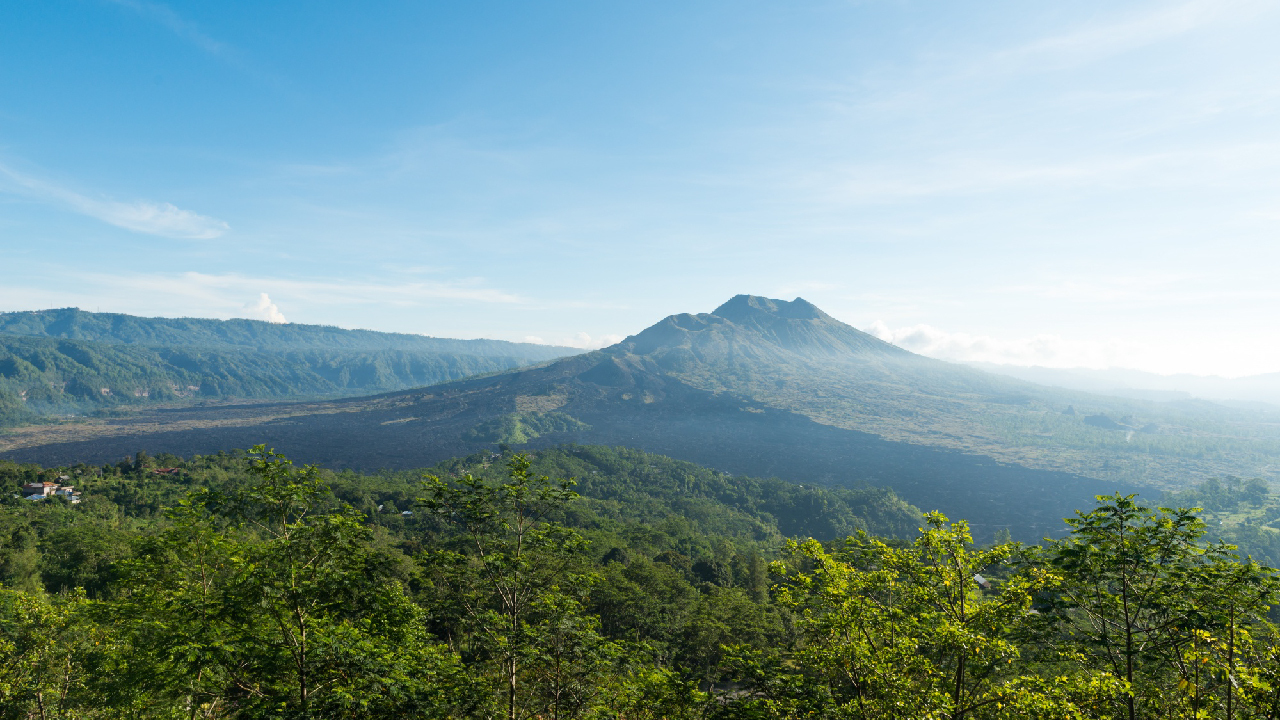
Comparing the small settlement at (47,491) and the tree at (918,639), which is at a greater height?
the tree at (918,639)

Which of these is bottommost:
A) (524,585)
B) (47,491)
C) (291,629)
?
(47,491)

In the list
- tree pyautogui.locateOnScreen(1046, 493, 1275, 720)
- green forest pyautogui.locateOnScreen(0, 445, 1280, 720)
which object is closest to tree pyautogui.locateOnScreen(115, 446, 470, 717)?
green forest pyautogui.locateOnScreen(0, 445, 1280, 720)

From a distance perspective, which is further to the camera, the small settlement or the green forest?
the small settlement

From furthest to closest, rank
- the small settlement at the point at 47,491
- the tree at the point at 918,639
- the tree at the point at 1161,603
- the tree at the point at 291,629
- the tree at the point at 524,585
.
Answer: the small settlement at the point at 47,491 → the tree at the point at 524,585 → the tree at the point at 291,629 → the tree at the point at 918,639 → the tree at the point at 1161,603

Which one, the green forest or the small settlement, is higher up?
the green forest

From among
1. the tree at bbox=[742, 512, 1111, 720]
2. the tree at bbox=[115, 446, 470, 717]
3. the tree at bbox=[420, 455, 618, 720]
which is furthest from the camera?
the tree at bbox=[420, 455, 618, 720]

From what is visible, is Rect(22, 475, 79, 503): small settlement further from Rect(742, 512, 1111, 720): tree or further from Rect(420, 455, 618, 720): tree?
Rect(742, 512, 1111, 720): tree

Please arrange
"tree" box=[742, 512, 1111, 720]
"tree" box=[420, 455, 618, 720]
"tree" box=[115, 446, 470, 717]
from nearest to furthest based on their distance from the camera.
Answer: "tree" box=[742, 512, 1111, 720] < "tree" box=[115, 446, 470, 717] < "tree" box=[420, 455, 618, 720]

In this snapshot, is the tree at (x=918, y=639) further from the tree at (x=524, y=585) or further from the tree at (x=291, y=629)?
the tree at (x=291, y=629)

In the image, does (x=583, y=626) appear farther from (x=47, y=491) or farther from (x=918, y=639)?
(x=47, y=491)

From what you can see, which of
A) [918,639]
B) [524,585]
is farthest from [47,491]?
[918,639]

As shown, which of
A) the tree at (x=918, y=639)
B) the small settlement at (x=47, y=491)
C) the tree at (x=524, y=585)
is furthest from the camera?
the small settlement at (x=47, y=491)

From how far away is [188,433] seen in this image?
174m

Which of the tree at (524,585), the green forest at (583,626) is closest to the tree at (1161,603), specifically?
the green forest at (583,626)
